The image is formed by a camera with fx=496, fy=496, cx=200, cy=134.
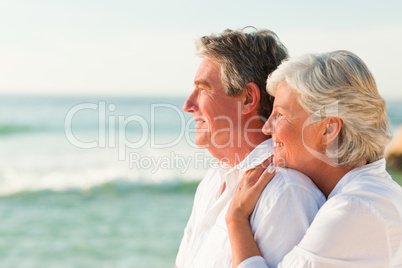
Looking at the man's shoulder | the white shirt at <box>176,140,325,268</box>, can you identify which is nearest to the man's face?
the white shirt at <box>176,140,325,268</box>

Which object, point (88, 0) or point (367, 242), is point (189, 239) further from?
point (88, 0)

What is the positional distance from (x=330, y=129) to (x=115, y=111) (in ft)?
86.4

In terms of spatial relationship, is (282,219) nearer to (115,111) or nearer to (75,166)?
(75,166)

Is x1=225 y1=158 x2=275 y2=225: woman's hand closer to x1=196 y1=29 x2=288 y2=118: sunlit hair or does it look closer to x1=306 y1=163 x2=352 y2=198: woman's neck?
x1=306 y1=163 x2=352 y2=198: woman's neck

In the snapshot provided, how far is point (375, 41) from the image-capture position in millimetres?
21672

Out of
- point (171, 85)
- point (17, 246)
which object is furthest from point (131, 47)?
point (17, 246)

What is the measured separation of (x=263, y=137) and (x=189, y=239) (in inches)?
26.1

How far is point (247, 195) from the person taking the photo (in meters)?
1.93

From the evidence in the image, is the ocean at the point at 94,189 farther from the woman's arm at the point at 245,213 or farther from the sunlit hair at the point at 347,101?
the sunlit hair at the point at 347,101

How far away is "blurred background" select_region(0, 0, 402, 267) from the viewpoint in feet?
26.2

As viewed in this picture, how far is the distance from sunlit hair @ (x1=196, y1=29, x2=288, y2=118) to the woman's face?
361 mm

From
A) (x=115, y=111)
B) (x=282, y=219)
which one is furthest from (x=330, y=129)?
(x=115, y=111)

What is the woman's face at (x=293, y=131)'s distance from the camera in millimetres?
1889

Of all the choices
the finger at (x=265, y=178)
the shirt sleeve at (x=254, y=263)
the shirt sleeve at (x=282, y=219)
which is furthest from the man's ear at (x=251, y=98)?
the shirt sleeve at (x=254, y=263)
